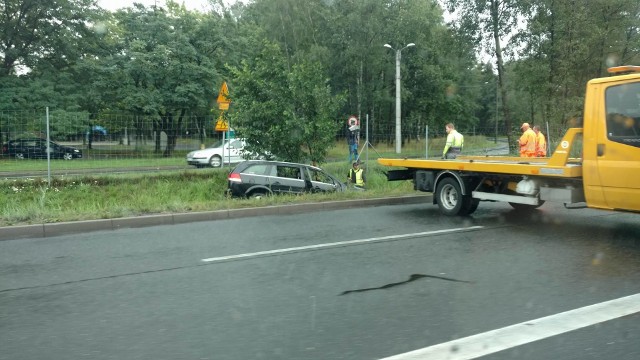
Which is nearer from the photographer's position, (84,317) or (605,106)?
(84,317)

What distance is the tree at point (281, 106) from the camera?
16.8 m

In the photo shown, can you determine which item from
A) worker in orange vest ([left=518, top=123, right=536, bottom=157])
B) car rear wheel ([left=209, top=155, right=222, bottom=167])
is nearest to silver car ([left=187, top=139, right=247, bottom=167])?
car rear wheel ([left=209, top=155, right=222, bottom=167])

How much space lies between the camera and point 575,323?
4574mm

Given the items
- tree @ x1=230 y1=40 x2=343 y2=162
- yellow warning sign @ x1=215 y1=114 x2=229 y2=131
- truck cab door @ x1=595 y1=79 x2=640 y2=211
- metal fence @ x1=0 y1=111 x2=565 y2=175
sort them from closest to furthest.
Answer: truck cab door @ x1=595 y1=79 x2=640 y2=211 → metal fence @ x1=0 y1=111 x2=565 y2=175 → tree @ x1=230 y1=40 x2=343 y2=162 → yellow warning sign @ x1=215 y1=114 x2=229 y2=131

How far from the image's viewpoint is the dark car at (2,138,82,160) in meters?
15.3

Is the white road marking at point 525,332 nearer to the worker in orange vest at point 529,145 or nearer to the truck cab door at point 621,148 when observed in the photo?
the truck cab door at point 621,148

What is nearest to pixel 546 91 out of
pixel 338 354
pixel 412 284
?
pixel 412 284

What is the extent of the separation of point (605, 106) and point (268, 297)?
224 inches

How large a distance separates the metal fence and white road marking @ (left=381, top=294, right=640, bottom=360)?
44.4 feet

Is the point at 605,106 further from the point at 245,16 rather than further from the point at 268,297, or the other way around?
the point at 245,16

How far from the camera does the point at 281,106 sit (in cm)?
1681

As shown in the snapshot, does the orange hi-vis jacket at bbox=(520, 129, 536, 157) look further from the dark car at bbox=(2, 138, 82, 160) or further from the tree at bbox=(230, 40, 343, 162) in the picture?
the dark car at bbox=(2, 138, 82, 160)

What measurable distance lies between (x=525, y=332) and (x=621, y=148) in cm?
452

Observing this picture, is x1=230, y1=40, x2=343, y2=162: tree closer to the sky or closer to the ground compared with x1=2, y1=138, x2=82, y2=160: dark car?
closer to the sky
